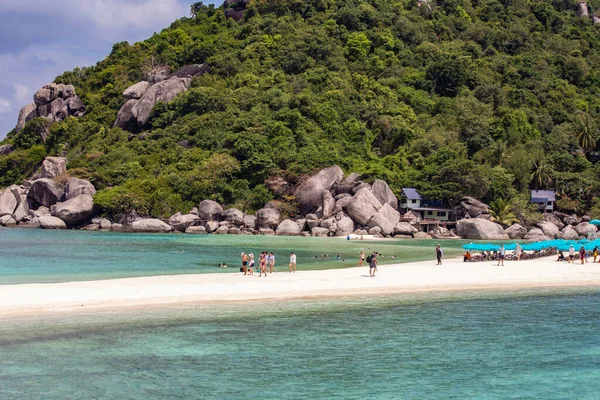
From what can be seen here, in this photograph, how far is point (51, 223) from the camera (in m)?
64.2

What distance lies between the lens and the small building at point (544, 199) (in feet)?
222

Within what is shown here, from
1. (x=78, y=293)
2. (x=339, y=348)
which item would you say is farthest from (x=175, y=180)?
(x=339, y=348)

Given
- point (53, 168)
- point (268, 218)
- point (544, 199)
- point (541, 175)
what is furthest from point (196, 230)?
point (541, 175)

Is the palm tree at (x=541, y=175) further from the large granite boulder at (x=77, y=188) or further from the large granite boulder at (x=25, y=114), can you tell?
the large granite boulder at (x=25, y=114)

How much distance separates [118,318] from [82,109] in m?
83.2

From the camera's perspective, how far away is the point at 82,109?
3752 inches

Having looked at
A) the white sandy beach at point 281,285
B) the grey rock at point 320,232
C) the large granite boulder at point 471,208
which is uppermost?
the large granite boulder at point 471,208

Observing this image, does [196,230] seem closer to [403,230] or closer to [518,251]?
[403,230]

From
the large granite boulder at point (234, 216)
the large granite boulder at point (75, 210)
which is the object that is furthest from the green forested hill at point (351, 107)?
the large granite boulder at point (234, 216)

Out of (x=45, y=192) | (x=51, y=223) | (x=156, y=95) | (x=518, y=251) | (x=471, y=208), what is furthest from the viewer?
(x=156, y=95)

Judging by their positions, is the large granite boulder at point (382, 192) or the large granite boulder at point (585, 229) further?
the large granite boulder at point (382, 192)

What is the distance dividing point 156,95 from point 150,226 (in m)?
31.2

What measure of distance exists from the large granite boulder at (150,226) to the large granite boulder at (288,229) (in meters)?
11.3

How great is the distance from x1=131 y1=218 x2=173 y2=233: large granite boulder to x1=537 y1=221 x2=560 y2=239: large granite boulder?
36798 millimetres
